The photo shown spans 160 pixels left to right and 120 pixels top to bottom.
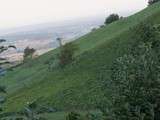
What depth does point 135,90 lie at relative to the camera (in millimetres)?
14930

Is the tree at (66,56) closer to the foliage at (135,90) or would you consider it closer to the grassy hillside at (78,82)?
the grassy hillside at (78,82)

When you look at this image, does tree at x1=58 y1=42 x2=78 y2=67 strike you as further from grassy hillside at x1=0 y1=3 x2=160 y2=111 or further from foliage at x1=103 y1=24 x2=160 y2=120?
foliage at x1=103 y1=24 x2=160 y2=120

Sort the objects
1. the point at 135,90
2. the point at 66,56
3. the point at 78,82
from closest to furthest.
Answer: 1. the point at 135,90
2. the point at 78,82
3. the point at 66,56

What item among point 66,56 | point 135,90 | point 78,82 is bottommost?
point 78,82

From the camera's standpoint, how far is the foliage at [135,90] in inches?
581

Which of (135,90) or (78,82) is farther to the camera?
(78,82)

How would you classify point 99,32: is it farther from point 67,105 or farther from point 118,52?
point 67,105

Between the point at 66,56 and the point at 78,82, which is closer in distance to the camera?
the point at 78,82

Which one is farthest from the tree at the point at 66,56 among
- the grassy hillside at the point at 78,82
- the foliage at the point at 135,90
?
the foliage at the point at 135,90

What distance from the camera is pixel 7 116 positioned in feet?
34.8

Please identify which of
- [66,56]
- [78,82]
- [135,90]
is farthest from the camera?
[66,56]

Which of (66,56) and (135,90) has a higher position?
(135,90)

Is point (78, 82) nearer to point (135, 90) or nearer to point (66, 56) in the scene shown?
point (66, 56)

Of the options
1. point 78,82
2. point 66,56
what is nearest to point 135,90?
point 78,82
